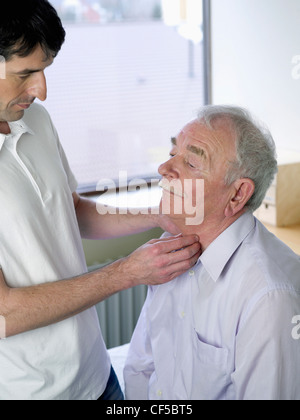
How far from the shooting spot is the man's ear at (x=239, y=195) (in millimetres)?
1513

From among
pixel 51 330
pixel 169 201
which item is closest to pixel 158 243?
pixel 169 201

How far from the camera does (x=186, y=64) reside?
11.2 ft

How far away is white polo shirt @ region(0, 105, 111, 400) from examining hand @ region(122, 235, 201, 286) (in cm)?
21

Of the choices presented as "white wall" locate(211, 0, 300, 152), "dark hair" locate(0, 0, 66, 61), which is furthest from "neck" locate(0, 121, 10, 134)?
"white wall" locate(211, 0, 300, 152)

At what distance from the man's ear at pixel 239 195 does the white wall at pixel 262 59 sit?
144 centimetres

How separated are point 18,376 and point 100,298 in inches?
11.6

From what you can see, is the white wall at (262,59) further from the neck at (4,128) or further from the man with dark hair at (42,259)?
the neck at (4,128)

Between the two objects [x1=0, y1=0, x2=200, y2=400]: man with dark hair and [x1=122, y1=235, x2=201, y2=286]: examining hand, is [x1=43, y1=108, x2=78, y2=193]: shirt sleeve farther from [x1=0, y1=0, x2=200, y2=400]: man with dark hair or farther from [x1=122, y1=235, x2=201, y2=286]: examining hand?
[x1=122, y1=235, x2=201, y2=286]: examining hand

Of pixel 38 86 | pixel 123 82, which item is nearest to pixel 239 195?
pixel 38 86

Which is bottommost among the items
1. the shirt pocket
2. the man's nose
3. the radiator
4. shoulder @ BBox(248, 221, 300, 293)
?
the radiator

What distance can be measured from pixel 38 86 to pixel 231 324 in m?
0.77

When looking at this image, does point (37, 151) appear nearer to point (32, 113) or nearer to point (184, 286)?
point (32, 113)

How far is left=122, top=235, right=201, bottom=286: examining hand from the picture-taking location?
4.68ft

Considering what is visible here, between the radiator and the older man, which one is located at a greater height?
the older man
